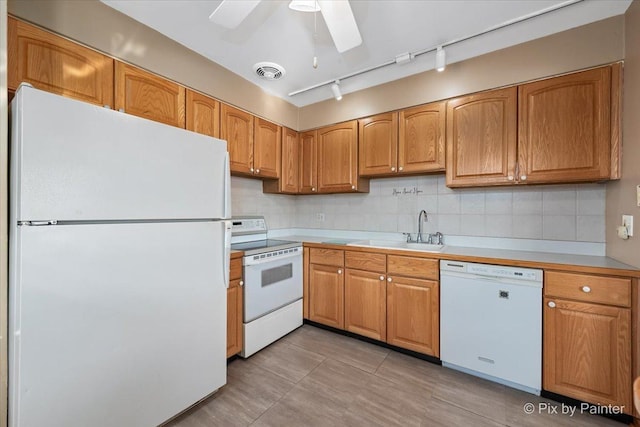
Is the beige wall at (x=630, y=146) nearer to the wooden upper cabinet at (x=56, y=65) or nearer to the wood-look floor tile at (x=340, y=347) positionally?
the wood-look floor tile at (x=340, y=347)

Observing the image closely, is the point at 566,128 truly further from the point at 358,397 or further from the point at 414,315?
the point at 358,397

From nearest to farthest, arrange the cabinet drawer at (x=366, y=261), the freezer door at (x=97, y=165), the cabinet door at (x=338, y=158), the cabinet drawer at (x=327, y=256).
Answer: the freezer door at (x=97, y=165) → the cabinet drawer at (x=366, y=261) → the cabinet drawer at (x=327, y=256) → the cabinet door at (x=338, y=158)

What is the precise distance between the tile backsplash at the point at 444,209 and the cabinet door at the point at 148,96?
936mm

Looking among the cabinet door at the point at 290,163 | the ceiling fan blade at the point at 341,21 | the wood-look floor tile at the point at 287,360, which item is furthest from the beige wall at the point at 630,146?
the cabinet door at the point at 290,163

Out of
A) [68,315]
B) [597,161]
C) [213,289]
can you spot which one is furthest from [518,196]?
[68,315]

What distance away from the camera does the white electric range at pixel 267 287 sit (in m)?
2.18

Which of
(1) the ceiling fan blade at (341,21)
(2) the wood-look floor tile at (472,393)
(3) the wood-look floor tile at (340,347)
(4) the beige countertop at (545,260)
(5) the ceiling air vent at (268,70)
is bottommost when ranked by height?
(2) the wood-look floor tile at (472,393)

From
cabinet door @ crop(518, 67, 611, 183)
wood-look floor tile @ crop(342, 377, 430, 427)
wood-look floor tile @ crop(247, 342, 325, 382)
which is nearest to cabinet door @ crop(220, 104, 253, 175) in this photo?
wood-look floor tile @ crop(247, 342, 325, 382)

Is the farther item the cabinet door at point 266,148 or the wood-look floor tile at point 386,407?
the cabinet door at point 266,148

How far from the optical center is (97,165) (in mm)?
1155

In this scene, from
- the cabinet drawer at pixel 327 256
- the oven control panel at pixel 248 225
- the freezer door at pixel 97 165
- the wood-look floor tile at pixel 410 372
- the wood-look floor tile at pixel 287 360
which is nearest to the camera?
the freezer door at pixel 97 165

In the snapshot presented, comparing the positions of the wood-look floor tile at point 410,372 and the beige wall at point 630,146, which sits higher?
the beige wall at point 630,146

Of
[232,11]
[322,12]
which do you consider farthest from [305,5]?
[232,11]

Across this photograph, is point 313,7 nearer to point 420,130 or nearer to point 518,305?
point 420,130
